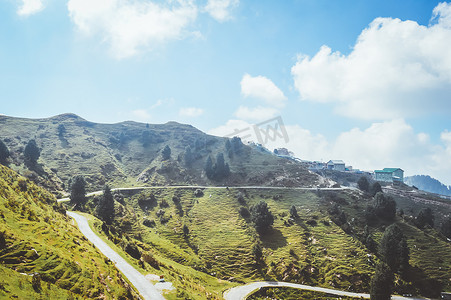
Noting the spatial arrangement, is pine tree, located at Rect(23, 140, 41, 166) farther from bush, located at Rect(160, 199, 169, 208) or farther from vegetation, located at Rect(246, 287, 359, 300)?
vegetation, located at Rect(246, 287, 359, 300)

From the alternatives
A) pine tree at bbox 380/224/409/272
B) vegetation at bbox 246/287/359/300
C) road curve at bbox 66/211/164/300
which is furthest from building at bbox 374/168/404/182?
road curve at bbox 66/211/164/300

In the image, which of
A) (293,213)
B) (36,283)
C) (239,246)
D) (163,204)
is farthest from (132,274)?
(293,213)

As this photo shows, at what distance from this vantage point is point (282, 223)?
79688mm

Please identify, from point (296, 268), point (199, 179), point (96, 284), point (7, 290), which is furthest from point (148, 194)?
point (7, 290)

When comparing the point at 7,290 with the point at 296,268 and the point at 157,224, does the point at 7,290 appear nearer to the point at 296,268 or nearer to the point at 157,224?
the point at 296,268

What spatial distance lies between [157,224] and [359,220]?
76.8m

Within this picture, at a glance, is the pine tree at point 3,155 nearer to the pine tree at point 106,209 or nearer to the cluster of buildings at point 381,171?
the pine tree at point 106,209

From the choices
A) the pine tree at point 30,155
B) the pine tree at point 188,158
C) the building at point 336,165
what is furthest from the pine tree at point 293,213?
the building at point 336,165

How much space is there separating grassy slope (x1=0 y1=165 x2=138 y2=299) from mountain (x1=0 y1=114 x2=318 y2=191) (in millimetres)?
79452

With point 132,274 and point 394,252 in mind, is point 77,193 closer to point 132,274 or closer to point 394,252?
point 132,274

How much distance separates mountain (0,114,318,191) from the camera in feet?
375

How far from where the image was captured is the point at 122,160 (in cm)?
15588

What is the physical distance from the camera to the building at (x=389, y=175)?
551 ft

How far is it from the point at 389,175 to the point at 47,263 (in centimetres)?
21077
